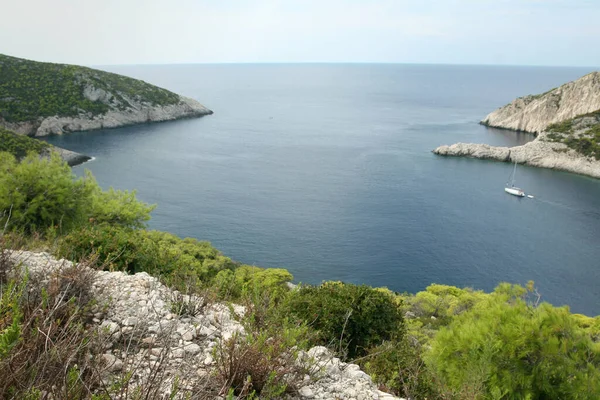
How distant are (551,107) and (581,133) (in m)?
27.9

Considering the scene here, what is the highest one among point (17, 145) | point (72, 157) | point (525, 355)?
point (525, 355)

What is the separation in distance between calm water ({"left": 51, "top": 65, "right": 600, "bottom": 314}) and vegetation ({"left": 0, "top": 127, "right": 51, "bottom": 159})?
35.1 feet

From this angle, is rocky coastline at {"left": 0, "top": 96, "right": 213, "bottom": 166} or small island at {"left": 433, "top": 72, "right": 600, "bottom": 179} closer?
small island at {"left": 433, "top": 72, "right": 600, "bottom": 179}

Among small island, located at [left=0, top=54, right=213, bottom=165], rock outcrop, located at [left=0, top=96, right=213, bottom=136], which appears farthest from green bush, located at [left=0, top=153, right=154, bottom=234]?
rock outcrop, located at [left=0, top=96, right=213, bottom=136]

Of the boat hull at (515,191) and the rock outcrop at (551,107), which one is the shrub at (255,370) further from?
the rock outcrop at (551,107)

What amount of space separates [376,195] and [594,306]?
34.8 metres

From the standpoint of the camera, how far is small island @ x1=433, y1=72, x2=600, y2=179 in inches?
3497

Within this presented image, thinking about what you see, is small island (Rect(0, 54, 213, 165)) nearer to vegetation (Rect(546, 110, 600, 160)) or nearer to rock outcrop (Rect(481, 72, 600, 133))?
rock outcrop (Rect(481, 72, 600, 133))

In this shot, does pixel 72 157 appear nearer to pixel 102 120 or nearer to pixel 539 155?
pixel 102 120

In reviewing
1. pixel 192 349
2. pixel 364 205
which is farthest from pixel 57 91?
pixel 192 349

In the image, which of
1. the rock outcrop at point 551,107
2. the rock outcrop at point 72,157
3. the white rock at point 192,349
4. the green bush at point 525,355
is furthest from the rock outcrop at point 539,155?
the white rock at point 192,349

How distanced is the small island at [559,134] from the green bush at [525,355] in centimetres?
8813

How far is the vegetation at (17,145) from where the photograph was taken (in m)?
63.5

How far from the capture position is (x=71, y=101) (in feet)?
371
